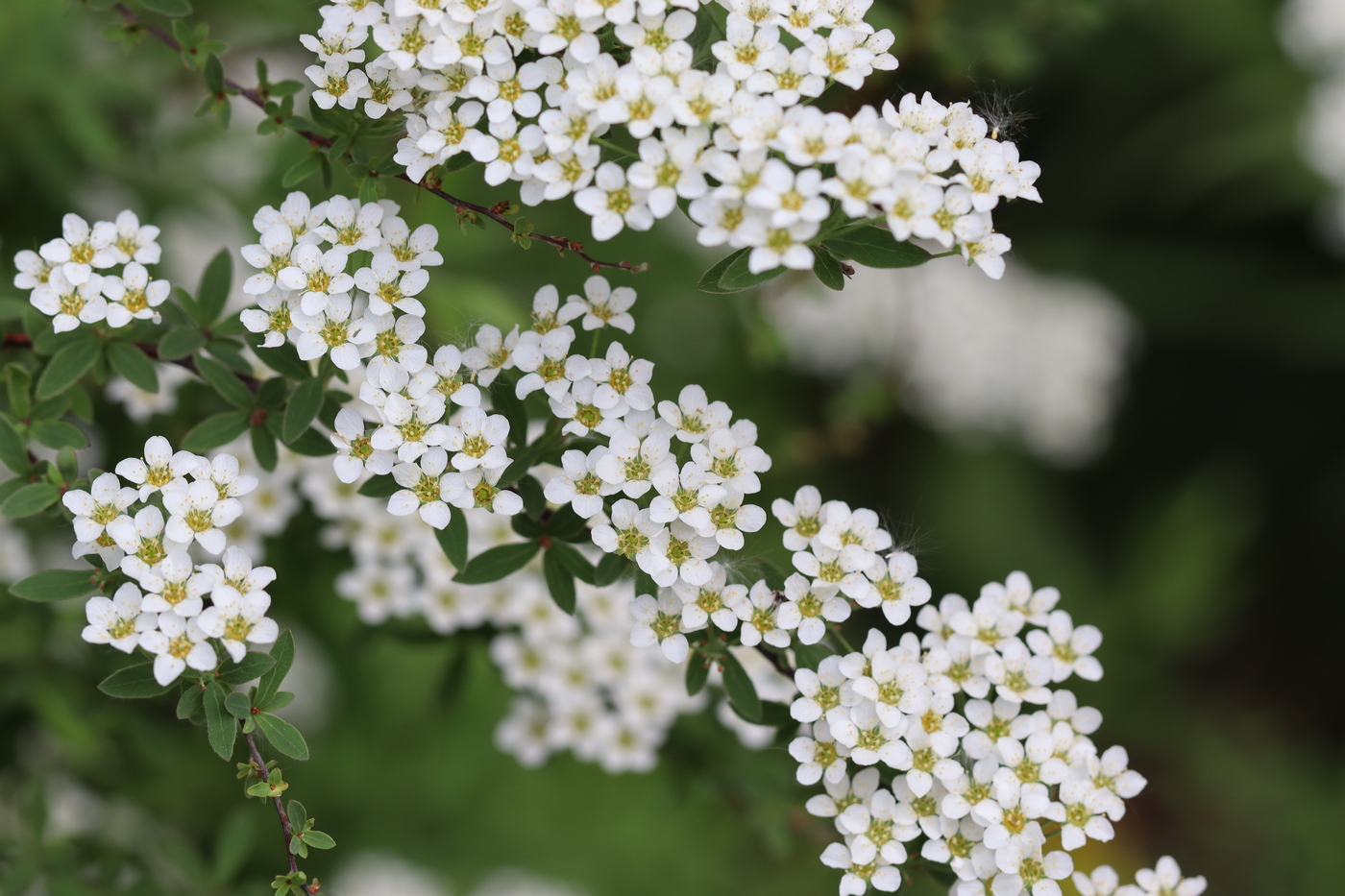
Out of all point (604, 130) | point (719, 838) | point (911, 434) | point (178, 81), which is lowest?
point (178, 81)

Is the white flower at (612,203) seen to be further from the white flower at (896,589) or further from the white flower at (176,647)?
the white flower at (176,647)

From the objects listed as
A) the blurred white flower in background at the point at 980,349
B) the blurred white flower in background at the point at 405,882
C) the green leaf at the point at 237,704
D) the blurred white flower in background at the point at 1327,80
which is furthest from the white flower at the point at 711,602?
the blurred white flower in background at the point at 1327,80

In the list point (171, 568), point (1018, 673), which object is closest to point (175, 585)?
point (171, 568)

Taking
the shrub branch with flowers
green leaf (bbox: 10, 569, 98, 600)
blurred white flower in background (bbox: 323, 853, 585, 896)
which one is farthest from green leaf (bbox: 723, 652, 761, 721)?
blurred white flower in background (bbox: 323, 853, 585, 896)

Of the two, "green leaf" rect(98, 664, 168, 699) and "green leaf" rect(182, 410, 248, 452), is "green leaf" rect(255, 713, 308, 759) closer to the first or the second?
"green leaf" rect(98, 664, 168, 699)

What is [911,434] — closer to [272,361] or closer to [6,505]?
[272,361]

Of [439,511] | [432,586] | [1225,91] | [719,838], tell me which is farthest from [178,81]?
[1225,91]

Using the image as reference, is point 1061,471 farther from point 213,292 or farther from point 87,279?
point 87,279

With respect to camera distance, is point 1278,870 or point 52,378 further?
point 1278,870
